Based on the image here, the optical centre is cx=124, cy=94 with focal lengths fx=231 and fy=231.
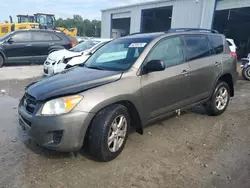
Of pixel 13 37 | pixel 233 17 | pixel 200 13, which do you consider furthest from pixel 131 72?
pixel 233 17

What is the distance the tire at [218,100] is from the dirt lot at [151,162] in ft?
1.53

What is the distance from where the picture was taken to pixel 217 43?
16.0 ft

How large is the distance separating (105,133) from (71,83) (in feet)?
2.62

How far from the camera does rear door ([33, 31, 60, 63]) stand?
11.3 metres

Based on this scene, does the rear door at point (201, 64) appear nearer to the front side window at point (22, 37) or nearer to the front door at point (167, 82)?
the front door at point (167, 82)

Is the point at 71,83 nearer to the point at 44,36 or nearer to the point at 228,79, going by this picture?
the point at 228,79

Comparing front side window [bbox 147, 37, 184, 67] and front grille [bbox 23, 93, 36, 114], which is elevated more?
front side window [bbox 147, 37, 184, 67]

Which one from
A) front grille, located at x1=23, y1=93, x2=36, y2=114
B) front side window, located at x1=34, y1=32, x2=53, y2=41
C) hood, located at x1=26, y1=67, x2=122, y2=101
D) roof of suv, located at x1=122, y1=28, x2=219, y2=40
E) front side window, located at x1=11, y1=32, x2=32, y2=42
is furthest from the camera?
front side window, located at x1=34, y1=32, x2=53, y2=41

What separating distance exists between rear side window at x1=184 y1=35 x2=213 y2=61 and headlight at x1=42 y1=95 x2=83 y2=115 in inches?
90.7

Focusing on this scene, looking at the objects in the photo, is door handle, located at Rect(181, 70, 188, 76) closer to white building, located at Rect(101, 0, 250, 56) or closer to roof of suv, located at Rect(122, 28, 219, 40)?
roof of suv, located at Rect(122, 28, 219, 40)

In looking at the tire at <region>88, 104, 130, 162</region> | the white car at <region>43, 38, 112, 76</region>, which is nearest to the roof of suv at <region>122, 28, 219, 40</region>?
the tire at <region>88, 104, 130, 162</region>

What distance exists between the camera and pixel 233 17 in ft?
84.7

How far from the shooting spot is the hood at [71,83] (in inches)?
112

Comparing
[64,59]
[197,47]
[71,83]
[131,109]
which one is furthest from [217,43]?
[64,59]
